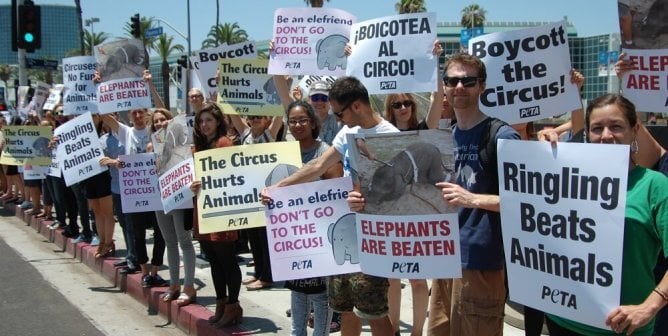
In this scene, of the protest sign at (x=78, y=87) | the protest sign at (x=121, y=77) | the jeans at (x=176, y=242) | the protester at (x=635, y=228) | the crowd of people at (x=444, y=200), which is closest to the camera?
the protester at (x=635, y=228)

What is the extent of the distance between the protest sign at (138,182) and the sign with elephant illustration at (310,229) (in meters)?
3.01

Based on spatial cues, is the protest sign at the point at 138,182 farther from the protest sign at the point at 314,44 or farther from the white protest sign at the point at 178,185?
the protest sign at the point at 314,44

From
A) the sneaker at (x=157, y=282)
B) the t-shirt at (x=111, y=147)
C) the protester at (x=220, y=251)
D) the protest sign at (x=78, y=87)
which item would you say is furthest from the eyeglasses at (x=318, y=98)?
the protest sign at (x=78, y=87)

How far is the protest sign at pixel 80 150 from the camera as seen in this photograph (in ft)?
27.6

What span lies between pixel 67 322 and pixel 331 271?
153 inches

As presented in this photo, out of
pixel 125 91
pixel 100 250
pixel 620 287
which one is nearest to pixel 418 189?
pixel 620 287

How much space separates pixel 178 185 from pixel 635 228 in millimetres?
4229

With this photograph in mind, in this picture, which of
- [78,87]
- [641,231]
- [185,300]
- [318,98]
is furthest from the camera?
[78,87]

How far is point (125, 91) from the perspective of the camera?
323 inches

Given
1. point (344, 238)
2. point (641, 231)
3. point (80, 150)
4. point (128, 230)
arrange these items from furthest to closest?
point (80, 150) → point (128, 230) → point (344, 238) → point (641, 231)

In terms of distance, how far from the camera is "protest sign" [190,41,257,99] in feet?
26.6

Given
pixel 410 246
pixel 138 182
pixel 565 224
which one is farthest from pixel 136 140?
pixel 565 224

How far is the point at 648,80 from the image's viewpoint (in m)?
4.80

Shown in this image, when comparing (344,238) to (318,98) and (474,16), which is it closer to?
(318,98)
